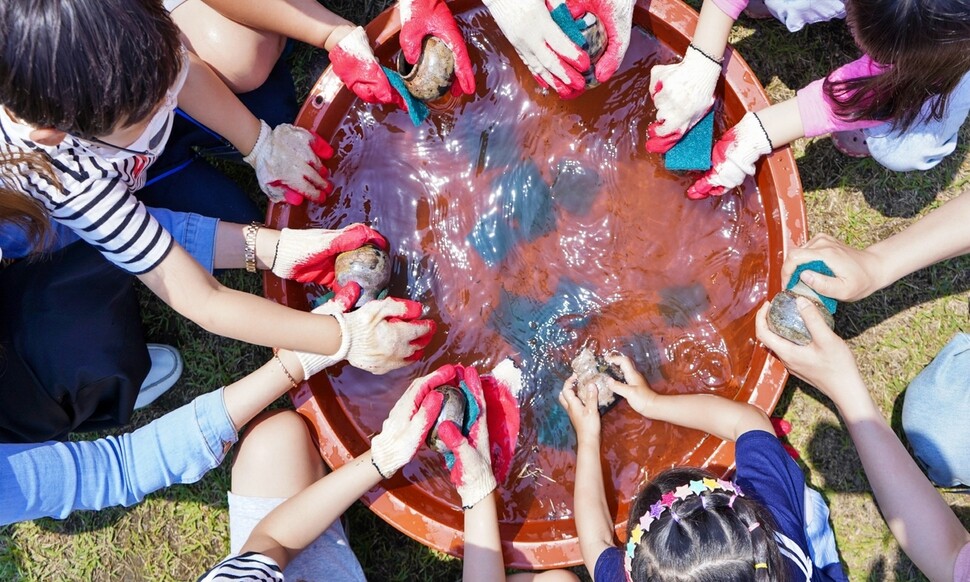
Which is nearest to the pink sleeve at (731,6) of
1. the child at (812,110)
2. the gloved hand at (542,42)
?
the child at (812,110)

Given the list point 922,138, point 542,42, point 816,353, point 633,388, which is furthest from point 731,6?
point 633,388

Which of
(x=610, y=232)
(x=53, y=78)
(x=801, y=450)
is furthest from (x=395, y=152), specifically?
(x=801, y=450)

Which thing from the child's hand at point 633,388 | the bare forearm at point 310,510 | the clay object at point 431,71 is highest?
the clay object at point 431,71

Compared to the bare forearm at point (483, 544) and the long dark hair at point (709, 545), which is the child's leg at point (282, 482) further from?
the long dark hair at point (709, 545)

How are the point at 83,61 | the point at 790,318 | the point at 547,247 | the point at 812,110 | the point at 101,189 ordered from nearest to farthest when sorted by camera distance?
the point at 83,61
the point at 101,189
the point at 790,318
the point at 812,110
the point at 547,247

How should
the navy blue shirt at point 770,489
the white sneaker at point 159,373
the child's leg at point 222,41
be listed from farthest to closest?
the white sneaker at point 159,373, the child's leg at point 222,41, the navy blue shirt at point 770,489

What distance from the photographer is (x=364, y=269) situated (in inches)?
70.6

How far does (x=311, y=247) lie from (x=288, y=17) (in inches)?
26.3

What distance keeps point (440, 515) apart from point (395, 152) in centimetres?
105

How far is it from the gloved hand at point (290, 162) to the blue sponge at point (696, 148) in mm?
976

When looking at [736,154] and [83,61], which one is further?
[736,154]

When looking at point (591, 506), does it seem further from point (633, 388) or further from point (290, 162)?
point (290, 162)

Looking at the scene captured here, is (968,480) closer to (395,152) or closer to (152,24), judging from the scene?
(395,152)

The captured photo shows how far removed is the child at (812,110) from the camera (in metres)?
1.65
